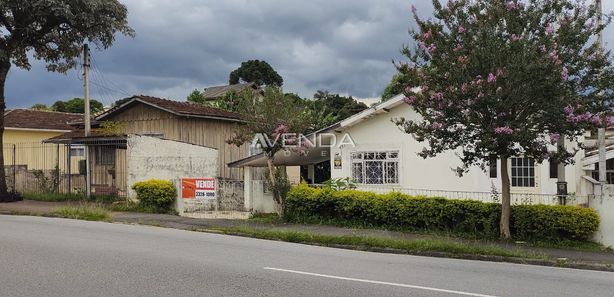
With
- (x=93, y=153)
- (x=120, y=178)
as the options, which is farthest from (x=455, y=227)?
(x=93, y=153)

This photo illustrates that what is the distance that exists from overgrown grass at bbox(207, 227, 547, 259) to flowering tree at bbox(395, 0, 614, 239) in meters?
2.06

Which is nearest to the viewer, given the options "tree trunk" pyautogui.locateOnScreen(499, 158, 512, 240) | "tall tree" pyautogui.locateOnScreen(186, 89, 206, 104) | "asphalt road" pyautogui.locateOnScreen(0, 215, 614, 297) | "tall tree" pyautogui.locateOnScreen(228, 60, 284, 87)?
"asphalt road" pyautogui.locateOnScreen(0, 215, 614, 297)

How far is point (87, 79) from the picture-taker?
23125 millimetres

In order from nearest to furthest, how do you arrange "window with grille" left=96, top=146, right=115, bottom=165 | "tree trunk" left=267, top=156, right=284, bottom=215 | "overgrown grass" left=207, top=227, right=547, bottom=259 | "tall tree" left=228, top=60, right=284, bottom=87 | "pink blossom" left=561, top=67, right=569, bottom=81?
"pink blossom" left=561, top=67, right=569, bottom=81, "overgrown grass" left=207, top=227, right=547, bottom=259, "tree trunk" left=267, top=156, right=284, bottom=215, "window with grille" left=96, top=146, right=115, bottom=165, "tall tree" left=228, top=60, right=284, bottom=87

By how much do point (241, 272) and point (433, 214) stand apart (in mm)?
7326

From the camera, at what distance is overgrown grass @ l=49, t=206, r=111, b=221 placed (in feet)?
56.4

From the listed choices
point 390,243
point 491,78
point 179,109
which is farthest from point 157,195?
point 491,78

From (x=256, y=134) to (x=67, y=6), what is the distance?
9769 millimetres

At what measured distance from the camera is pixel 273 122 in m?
16.6

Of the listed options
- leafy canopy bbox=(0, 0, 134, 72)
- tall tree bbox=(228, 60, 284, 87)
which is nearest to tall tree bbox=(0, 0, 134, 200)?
leafy canopy bbox=(0, 0, 134, 72)

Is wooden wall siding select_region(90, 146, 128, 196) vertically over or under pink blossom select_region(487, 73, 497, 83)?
under

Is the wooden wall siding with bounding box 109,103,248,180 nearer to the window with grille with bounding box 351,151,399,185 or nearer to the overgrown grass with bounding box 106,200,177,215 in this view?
the overgrown grass with bounding box 106,200,177,215

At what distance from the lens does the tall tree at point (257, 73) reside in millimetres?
78812

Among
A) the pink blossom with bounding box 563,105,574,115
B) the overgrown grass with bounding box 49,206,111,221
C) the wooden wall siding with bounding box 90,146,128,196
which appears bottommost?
the overgrown grass with bounding box 49,206,111,221
